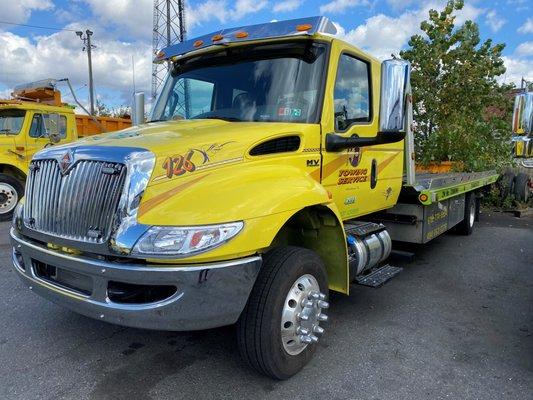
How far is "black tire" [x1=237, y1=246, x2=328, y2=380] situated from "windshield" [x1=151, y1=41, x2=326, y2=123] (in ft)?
3.92

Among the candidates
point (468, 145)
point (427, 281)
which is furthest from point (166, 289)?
point (468, 145)

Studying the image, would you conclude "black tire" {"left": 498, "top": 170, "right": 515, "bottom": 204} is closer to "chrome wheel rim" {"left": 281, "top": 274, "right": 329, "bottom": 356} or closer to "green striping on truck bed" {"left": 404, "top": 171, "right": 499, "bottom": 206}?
"green striping on truck bed" {"left": 404, "top": 171, "right": 499, "bottom": 206}

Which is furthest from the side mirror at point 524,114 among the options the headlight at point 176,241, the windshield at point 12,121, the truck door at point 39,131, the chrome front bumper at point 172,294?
the windshield at point 12,121

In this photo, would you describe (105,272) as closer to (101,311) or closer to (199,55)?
(101,311)

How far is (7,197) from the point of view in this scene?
9.57 metres

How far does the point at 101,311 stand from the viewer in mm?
2680

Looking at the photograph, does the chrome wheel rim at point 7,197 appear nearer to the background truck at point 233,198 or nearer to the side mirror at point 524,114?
the background truck at point 233,198

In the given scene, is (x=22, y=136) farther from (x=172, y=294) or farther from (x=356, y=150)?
(x=172, y=294)

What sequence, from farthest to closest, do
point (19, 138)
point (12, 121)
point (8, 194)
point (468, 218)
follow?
point (12, 121) → point (19, 138) → point (8, 194) → point (468, 218)

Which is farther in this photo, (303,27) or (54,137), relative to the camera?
(54,137)

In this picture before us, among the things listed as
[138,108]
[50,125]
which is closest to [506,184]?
[138,108]

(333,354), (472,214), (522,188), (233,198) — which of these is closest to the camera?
(233,198)

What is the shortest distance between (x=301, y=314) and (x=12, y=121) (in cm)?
930

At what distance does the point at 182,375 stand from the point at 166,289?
2.88 ft
